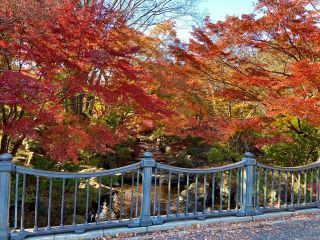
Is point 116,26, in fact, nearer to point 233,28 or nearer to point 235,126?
point 233,28

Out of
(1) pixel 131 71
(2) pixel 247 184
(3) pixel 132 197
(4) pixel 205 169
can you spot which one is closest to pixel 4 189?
(3) pixel 132 197

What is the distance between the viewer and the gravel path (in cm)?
411

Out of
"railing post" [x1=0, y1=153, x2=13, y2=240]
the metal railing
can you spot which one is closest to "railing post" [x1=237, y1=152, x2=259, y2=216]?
the metal railing

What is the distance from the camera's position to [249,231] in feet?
14.4

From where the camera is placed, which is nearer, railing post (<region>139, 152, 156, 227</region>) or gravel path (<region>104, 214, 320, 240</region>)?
gravel path (<region>104, 214, 320, 240</region>)

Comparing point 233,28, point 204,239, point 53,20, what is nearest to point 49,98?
point 53,20

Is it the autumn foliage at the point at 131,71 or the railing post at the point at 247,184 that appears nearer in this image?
the railing post at the point at 247,184

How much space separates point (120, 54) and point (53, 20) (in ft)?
4.25

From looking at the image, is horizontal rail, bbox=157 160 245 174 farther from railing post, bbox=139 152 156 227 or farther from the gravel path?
the gravel path

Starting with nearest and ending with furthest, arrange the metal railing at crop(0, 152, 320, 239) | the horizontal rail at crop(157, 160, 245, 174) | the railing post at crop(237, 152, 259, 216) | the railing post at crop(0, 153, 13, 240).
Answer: the railing post at crop(0, 153, 13, 240)
the metal railing at crop(0, 152, 320, 239)
the horizontal rail at crop(157, 160, 245, 174)
the railing post at crop(237, 152, 259, 216)

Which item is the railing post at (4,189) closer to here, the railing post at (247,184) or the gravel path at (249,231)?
the gravel path at (249,231)

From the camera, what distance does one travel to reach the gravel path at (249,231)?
4109 mm

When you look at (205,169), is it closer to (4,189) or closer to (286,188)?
(286,188)

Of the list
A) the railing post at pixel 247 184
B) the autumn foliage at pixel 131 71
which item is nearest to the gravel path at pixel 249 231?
the railing post at pixel 247 184
